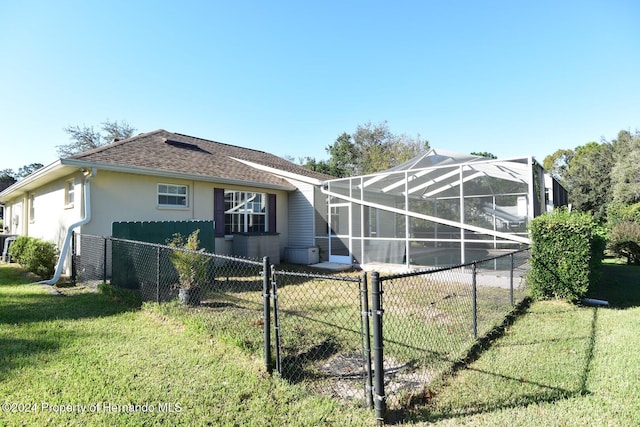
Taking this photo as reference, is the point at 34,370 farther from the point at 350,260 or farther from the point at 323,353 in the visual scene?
the point at 350,260

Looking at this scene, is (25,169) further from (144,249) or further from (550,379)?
(550,379)

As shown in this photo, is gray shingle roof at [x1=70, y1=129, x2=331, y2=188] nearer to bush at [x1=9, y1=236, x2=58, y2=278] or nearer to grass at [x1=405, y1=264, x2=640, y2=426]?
bush at [x1=9, y1=236, x2=58, y2=278]

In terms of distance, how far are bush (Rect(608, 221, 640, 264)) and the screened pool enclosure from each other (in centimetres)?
427

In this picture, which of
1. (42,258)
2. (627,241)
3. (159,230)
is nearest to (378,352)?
(159,230)

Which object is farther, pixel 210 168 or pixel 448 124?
pixel 448 124

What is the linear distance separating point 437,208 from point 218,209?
24.5 ft

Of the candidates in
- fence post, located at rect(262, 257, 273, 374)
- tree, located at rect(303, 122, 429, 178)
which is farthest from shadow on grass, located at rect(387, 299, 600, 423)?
tree, located at rect(303, 122, 429, 178)

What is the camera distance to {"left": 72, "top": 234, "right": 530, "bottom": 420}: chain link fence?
316 centimetres

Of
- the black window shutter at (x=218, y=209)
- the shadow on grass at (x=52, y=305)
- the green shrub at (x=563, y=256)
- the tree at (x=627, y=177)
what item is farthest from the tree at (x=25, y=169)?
the tree at (x=627, y=177)

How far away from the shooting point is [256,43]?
473 inches

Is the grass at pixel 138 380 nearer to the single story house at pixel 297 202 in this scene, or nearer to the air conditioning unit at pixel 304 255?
the single story house at pixel 297 202

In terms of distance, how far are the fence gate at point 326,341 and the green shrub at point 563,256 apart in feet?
13.0

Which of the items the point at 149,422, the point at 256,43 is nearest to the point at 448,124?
the point at 256,43

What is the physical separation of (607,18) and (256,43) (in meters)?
11.1
